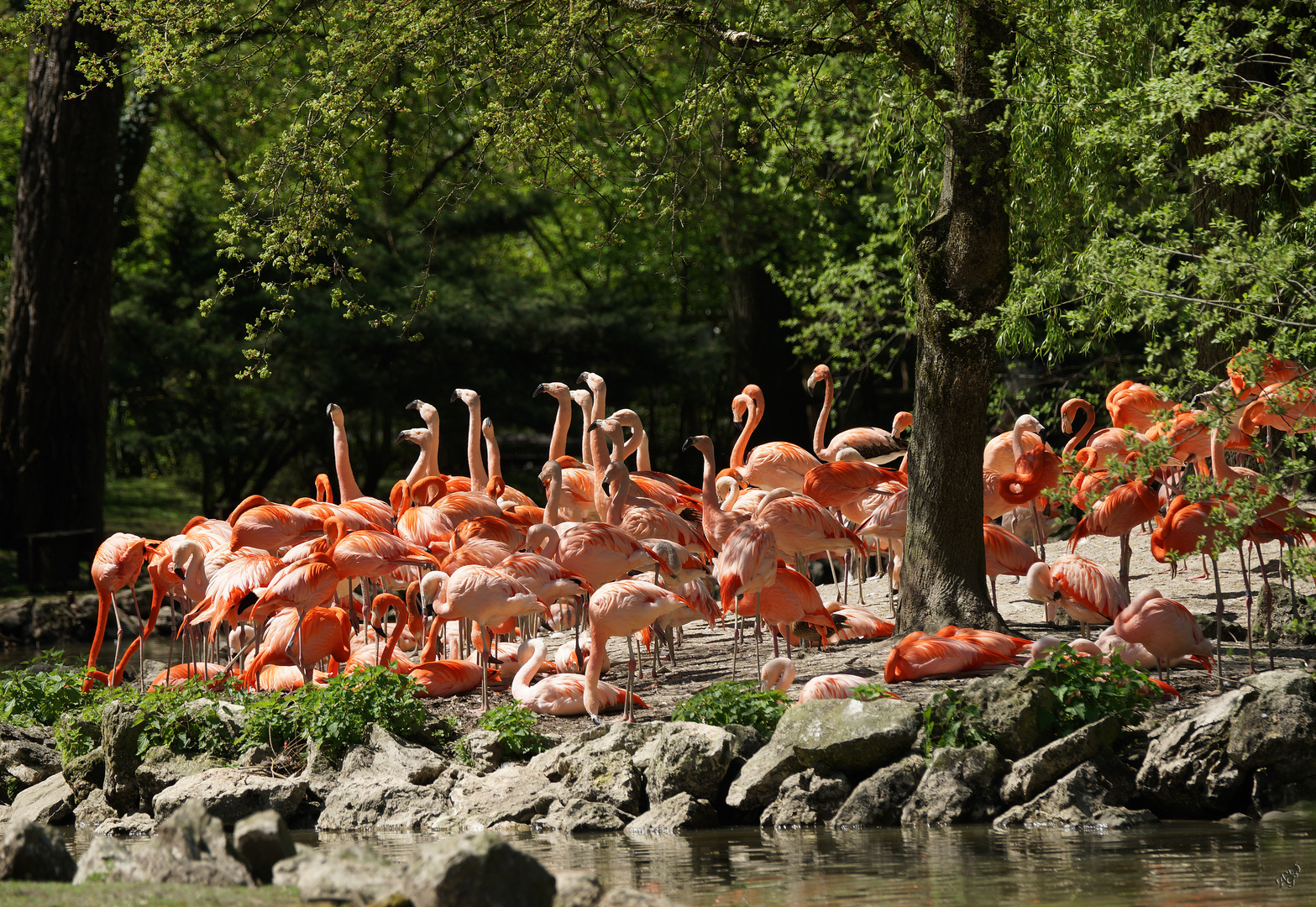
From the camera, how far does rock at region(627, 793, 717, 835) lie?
22.0ft

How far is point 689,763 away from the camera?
685 cm

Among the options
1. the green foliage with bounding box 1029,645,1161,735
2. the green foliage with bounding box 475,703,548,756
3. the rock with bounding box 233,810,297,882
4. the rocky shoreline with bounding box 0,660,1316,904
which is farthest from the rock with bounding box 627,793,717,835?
the rock with bounding box 233,810,297,882

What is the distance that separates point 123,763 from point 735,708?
11.6 ft

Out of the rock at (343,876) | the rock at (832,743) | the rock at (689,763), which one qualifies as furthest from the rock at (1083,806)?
the rock at (343,876)

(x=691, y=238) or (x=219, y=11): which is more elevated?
(x=691, y=238)

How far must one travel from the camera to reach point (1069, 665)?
7.00 m

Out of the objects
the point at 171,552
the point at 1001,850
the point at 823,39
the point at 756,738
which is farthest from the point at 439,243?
the point at 1001,850

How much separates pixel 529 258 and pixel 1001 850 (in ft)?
111

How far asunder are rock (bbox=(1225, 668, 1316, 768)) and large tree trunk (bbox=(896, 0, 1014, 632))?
256 cm

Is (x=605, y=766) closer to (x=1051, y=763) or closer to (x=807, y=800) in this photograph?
(x=807, y=800)

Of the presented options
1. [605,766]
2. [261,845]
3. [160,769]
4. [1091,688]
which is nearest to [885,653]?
[1091,688]

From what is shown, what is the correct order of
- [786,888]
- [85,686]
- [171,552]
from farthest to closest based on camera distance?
[171,552] < [85,686] < [786,888]

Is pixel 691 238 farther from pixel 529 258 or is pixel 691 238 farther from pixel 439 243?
pixel 529 258

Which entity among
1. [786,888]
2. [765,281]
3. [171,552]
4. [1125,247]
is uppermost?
[765,281]
